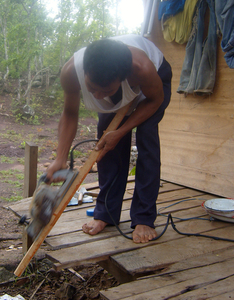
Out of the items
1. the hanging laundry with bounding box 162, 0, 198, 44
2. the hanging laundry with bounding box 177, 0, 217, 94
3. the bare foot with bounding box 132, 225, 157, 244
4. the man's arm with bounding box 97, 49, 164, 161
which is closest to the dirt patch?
the bare foot with bounding box 132, 225, 157, 244

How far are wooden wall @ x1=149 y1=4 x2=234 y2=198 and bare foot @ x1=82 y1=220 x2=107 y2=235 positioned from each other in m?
1.59

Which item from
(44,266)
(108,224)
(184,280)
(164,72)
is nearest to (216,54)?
(164,72)

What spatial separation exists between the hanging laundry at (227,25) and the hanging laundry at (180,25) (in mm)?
531

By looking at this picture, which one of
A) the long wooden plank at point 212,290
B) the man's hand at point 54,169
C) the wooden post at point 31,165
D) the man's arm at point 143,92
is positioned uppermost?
the man's arm at point 143,92

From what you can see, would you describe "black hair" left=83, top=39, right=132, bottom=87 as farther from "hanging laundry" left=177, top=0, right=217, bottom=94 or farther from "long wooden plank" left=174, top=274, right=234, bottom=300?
"hanging laundry" left=177, top=0, right=217, bottom=94

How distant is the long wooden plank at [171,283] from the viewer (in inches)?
58.1

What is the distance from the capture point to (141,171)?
7.20ft

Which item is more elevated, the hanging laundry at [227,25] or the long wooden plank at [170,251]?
the hanging laundry at [227,25]

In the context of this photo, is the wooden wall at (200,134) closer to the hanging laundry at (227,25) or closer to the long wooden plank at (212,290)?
the hanging laundry at (227,25)

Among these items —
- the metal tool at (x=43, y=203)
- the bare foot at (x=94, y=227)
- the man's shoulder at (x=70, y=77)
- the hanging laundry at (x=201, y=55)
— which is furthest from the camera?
the hanging laundry at (x=201, y=55)

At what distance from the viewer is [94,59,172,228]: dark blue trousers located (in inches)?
85.0

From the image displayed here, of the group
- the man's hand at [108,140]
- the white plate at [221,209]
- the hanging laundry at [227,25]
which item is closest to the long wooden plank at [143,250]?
the white plate at [221,209]

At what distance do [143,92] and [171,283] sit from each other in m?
1.14

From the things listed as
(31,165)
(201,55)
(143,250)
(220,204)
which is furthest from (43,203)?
(201,55)
